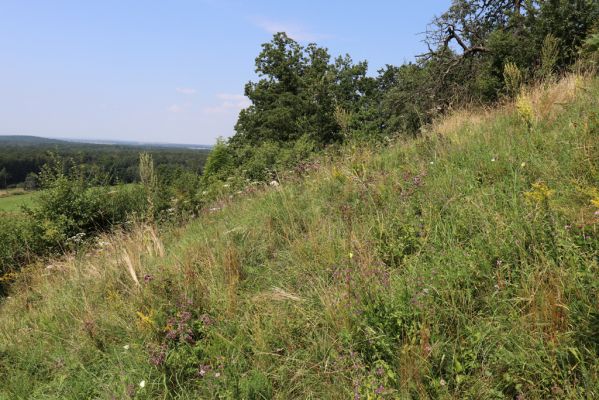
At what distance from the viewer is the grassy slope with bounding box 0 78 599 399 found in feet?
5.86

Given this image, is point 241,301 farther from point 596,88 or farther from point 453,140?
point 596,88

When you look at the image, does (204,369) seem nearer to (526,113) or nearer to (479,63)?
(526,113)

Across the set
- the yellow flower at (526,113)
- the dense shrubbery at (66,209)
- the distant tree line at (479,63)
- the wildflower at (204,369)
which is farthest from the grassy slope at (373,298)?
the dense shrubbery at (66,209)

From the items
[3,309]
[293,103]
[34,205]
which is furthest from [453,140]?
[293,103]

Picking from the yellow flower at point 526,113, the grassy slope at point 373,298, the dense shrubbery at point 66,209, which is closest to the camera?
the grassy slope at point 373,298

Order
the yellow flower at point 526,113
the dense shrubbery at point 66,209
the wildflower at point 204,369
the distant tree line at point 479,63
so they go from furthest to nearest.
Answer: the dense shrubbery at point 66,209 → the distant tree line at point 479,63 → the yellow flower at point 526,113 → the wildflower at point 204,369

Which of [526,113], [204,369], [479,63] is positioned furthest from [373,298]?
[479,63]

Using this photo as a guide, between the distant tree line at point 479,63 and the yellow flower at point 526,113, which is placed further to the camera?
the distant tree line at point 479,63

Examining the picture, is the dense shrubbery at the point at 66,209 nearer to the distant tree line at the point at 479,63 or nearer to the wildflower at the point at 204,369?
the distant tree line at the point at 479,63

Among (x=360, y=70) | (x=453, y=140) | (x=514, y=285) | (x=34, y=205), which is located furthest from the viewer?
(x=360, y=70)

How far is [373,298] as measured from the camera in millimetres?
2236

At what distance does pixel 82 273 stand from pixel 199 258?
1827 millimetres

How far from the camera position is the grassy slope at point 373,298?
179 centimetres

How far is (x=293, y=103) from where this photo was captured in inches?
1048
